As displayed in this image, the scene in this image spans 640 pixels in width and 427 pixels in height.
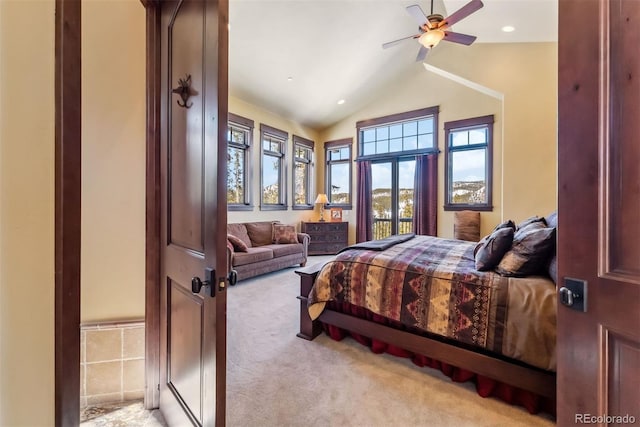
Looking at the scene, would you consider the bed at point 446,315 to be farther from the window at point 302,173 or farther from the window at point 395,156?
the window at point 302,173

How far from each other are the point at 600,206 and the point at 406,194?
18.1 feet

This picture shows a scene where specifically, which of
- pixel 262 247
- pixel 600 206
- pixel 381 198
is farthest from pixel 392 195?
pixel 600 206

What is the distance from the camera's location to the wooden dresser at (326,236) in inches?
249

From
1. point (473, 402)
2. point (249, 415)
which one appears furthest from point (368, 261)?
point (249, 415)

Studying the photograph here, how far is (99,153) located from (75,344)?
42.6 inches

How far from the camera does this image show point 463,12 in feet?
8.81

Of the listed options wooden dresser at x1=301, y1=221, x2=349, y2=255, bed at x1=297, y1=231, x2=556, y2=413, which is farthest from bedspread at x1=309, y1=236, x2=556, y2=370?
wooden dresser at x1=301, y1=221, x2=349, y2=255

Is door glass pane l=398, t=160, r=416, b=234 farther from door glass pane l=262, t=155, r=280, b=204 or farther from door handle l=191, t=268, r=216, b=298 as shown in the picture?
door handle l=191, t=268, r=216, b=298

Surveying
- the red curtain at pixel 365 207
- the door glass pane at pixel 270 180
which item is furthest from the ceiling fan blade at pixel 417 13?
the door glass pane at pixel 270 180

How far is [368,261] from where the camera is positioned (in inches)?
86.4

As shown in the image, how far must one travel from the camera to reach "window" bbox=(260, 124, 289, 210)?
18.9ft

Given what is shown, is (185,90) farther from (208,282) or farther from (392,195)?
(392,195)

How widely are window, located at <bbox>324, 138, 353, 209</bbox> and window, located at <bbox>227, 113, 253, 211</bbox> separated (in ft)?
7.73

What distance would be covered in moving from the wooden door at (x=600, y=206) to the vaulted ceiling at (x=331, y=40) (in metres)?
3.53
